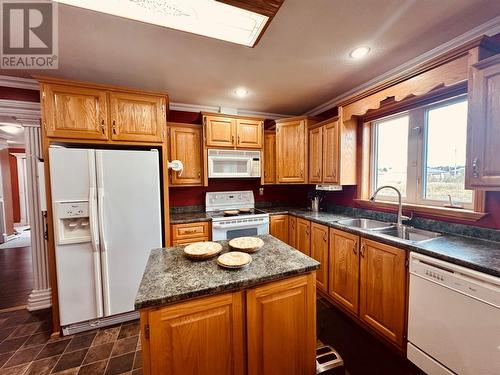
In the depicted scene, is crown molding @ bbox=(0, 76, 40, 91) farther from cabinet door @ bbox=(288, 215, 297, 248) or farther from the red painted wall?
the red painted wall

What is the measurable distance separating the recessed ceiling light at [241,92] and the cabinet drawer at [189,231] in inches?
67.7

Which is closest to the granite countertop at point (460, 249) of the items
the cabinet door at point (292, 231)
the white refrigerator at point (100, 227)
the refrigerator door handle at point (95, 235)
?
the cabinet door at point (292, 231)

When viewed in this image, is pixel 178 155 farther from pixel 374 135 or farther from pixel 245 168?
pixel 374 135

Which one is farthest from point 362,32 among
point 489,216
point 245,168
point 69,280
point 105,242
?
point 69,280

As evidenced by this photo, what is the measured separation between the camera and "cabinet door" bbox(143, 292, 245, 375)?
0.90 m

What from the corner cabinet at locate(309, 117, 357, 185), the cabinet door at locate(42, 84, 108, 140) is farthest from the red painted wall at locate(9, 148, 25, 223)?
the corner cabinet at locate(309, 117, 357, 185)

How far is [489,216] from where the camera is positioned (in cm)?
153

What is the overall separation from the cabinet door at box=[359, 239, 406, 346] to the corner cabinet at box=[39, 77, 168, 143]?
7.57ft

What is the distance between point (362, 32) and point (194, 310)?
Result: 6.95 feet

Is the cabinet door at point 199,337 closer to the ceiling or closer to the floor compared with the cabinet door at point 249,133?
closer to the floor

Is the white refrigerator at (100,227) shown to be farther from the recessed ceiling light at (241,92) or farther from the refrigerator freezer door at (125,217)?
the recessed ceiling light at (241,92)

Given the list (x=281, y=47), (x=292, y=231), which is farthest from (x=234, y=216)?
(x=281, y=47)

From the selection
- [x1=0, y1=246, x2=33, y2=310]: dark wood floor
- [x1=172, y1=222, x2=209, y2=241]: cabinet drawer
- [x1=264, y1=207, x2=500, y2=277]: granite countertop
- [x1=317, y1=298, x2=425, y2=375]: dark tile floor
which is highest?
[x1=264, y1=207, x2=500, y2=277]: granite countertop

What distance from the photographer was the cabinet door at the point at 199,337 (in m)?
0.90
